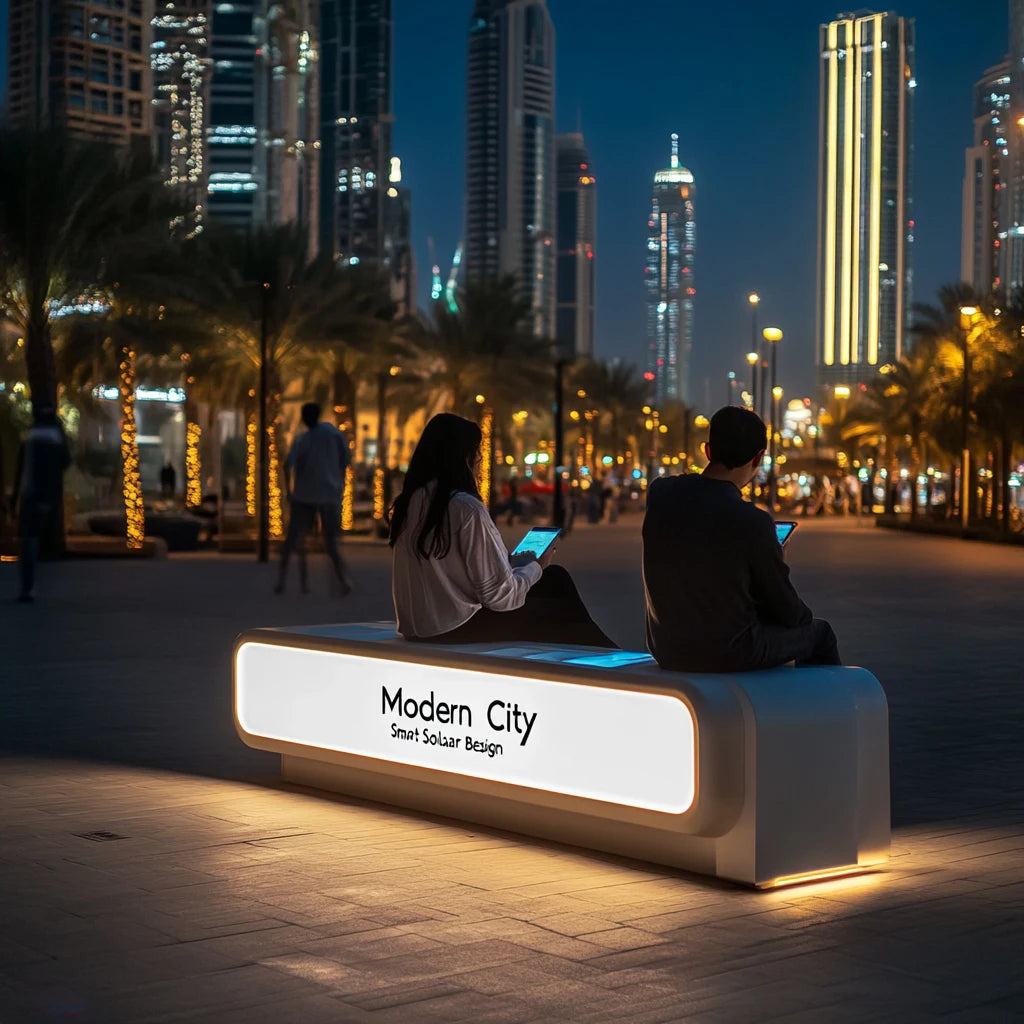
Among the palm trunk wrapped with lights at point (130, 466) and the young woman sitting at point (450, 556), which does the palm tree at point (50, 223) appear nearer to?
the palm trunk wrapped with lights at point (130, 466)

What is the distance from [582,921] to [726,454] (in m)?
1.82

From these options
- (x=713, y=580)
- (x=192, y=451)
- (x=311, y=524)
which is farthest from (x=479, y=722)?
(x=192, y=451)

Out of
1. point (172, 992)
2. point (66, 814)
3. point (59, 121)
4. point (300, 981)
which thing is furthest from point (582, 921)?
point (59, 121)

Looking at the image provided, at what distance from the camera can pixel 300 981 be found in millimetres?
4637

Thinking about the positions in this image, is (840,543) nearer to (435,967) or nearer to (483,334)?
(483,334)

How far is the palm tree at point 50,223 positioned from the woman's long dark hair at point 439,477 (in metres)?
22.8

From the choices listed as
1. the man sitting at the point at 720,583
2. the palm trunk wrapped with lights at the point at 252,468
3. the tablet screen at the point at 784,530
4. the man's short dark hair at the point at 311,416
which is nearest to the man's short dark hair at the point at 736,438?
the man sitting at the point at 720,583

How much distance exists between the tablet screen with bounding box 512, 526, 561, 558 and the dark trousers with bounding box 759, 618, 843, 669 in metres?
1.91

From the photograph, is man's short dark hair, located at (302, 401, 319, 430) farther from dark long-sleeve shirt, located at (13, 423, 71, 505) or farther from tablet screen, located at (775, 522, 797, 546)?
tablet screen, located at (775, 522, 797, 546)

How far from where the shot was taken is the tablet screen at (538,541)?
8.05 m

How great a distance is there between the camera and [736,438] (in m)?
6.30

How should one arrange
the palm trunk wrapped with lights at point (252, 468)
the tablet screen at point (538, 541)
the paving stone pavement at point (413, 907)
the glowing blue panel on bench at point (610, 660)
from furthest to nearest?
1. the palm trunk wrapped with lights at point (252, 468)
2. the tablet screen at point (538, 541)
3. the glowing blue panel on bench at point (610, 660)
4. the paving stone pavement at point (413, 907)

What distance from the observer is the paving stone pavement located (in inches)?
177

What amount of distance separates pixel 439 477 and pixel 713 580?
1699 millimetres
